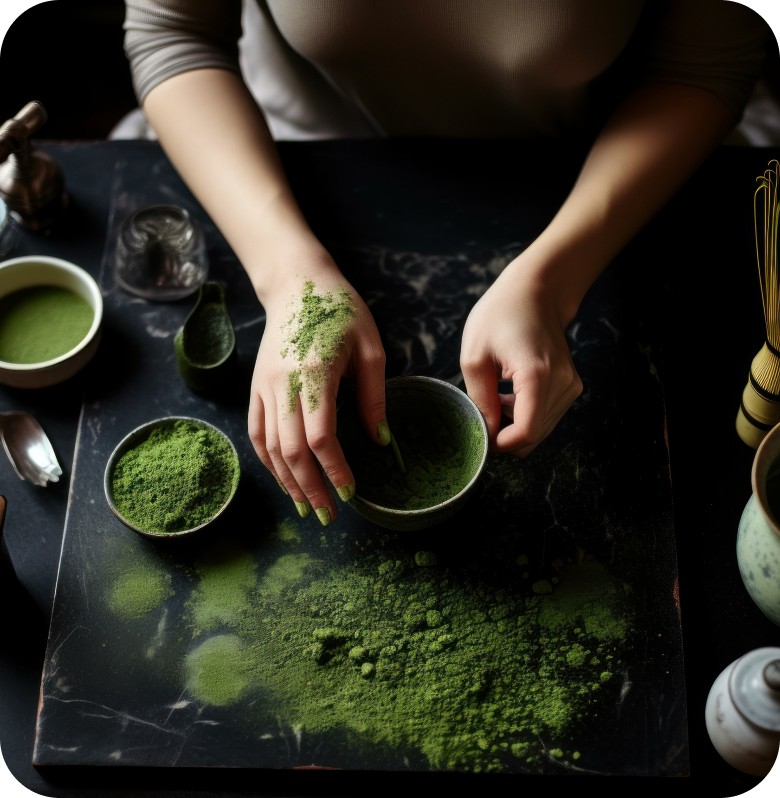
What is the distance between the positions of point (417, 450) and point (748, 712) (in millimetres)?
559

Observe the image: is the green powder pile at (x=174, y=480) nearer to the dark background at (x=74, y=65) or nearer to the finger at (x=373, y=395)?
the finger at (x=373, y=395)

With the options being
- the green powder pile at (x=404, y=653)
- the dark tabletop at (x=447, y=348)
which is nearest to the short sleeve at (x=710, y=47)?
the dark tabletop at (x=447, y=348)

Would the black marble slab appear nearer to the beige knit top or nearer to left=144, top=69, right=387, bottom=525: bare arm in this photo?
left=144, top=69, right=387, bottom=525: bare arm

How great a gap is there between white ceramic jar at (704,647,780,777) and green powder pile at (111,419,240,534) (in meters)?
0.74

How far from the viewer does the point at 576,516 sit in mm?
1286

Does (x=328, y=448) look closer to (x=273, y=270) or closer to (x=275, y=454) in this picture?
(x=275, y=454)

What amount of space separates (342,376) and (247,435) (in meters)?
0.23

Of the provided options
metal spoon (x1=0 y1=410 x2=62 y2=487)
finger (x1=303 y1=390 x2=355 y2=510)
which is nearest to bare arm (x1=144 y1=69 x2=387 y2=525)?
finger (x1=303 y1=390 x2=355 y2=510)

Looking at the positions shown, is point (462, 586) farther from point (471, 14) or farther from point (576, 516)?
point (471, 14)

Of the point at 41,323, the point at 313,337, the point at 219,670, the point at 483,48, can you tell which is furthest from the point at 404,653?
the point at 483,48

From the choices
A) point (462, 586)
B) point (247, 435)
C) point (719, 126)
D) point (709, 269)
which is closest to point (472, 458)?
point (462, 586)

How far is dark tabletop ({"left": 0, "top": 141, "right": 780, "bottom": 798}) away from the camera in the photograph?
115 cm

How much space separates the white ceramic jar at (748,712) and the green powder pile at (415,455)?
44 cm

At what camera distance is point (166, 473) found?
49.0 inches
